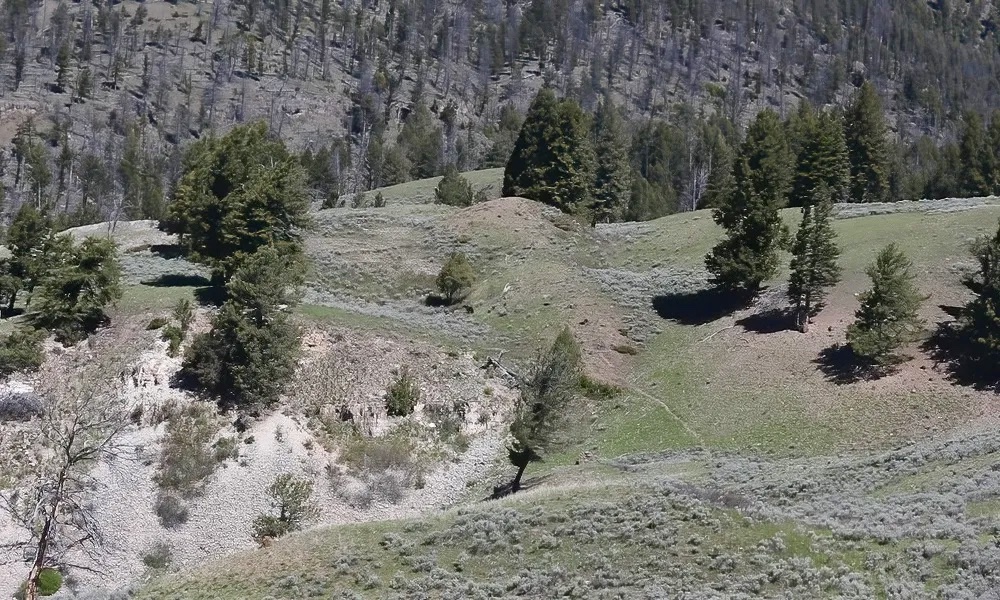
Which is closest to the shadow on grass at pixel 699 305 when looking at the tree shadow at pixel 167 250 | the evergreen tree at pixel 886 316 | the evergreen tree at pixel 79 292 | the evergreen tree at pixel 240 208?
the evergreen tree at pixel 886 316

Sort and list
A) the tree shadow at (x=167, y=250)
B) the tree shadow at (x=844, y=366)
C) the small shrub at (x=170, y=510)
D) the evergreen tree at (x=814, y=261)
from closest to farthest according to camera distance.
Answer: the small shrub at (x=170, y=510) → the tree shadow at (x=844, y=366) → the evergreen tree at (x=814, y=261) → the tree shadow at (x=167, y=250)

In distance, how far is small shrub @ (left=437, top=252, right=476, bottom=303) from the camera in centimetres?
6144

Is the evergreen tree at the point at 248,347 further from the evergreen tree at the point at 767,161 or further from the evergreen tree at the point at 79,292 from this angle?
the evergreen tree at the point at 767,161

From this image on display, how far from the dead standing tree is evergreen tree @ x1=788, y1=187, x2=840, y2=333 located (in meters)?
33.5

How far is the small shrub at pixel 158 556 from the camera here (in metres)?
37.8

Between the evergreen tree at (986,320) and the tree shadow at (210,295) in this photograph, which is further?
the tree shadow at (210,295)

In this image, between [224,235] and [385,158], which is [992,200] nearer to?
[224,235]

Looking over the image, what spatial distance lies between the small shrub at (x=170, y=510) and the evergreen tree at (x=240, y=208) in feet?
53.7

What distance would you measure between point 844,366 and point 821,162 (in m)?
33.5

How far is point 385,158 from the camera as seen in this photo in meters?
132

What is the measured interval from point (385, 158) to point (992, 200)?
8109 centimetres

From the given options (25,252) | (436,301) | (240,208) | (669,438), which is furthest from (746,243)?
(25,252)

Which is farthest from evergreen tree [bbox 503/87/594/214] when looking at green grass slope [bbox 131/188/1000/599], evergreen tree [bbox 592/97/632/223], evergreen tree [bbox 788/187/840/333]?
evergreen tree [bbox 788/187/840/333]

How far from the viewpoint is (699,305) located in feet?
194
